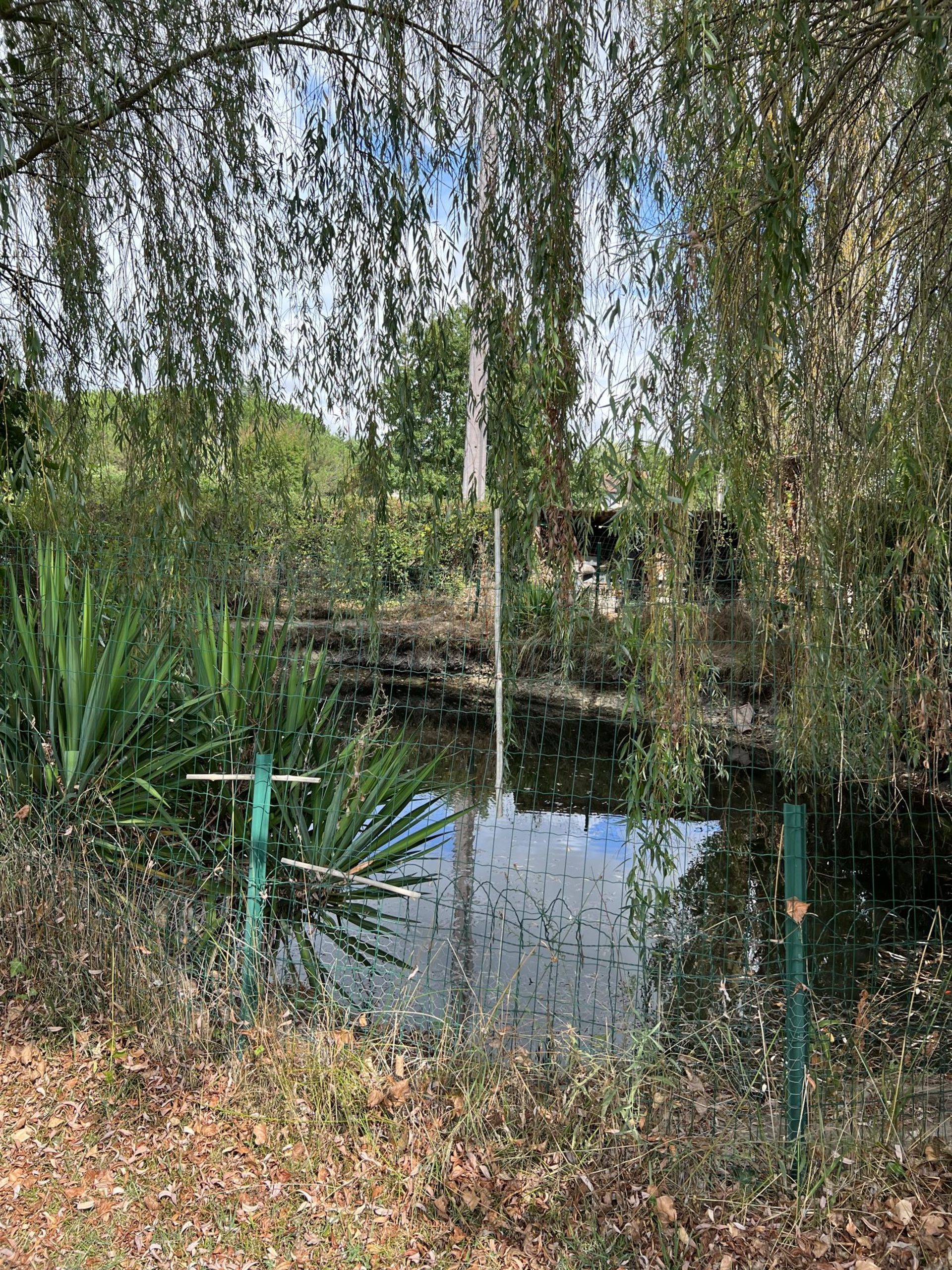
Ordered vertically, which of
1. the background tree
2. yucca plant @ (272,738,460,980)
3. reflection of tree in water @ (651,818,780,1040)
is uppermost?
the background tree

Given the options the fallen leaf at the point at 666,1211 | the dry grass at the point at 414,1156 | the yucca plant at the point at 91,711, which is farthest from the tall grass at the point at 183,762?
the fallen leaf at the point at 666,1211

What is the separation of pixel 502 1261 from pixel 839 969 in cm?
309

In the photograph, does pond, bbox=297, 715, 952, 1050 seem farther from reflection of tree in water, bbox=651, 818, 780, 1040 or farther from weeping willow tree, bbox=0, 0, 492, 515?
weeping willow tree, bbox=0, 0, 492, 515

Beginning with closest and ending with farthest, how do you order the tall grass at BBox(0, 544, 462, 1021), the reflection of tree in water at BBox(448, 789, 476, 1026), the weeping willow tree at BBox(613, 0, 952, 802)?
1. the weeping willow tree at BBox(613, 0, 952, 802)
2. the reflection of tree in water at BBox(448, 789, 476, 1026)
3. the tall grass at BBox(0, 544, 462, 1021)

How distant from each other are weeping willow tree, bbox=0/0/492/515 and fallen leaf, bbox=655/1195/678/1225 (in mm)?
3157

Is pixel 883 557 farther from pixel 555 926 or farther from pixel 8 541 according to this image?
pixel 8 541

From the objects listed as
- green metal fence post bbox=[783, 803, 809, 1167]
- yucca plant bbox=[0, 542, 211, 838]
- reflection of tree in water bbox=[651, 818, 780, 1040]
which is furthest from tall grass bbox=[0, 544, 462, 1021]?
green metal fence post bbox=[783, 803, 809, 1167]

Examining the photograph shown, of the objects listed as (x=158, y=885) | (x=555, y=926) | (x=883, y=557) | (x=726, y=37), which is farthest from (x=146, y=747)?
(x=726, y=37)

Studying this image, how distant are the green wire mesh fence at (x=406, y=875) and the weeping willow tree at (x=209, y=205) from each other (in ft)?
2.33

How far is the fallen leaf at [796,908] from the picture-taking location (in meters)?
2.74

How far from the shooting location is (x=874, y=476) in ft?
11.2

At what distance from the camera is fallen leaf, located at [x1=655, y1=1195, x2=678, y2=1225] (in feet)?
8.45

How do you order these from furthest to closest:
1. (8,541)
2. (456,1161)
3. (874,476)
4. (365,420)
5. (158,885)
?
(8,541) < (365,420) < (158,885) < (874,476) < (456,1161)

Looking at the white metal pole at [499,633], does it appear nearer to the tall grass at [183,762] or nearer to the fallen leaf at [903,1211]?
the tall grass at [183,762]
